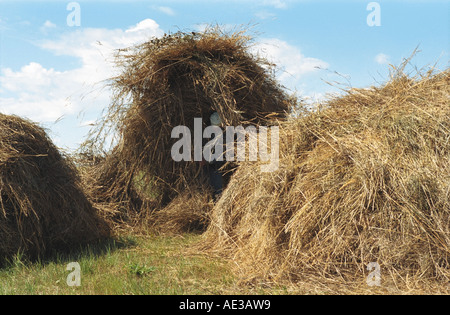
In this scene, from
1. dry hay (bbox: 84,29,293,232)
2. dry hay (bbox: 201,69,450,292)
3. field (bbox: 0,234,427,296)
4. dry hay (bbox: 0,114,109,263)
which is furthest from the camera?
dry hay (bbox: 84,29,293,232)

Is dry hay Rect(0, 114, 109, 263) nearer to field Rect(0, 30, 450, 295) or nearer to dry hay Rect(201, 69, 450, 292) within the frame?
field Rect(0, 30, 450, 295)

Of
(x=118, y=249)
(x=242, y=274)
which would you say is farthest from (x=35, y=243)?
(x=242, y=274)

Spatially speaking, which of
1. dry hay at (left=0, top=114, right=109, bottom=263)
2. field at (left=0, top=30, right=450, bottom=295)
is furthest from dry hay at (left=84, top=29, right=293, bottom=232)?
dry hay at (left=0, top=114, right=109, bottom=263)

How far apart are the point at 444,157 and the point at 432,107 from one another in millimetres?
648

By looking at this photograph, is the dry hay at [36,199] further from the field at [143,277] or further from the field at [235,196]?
the field at [143,277]

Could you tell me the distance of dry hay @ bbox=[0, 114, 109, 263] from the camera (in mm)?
4145

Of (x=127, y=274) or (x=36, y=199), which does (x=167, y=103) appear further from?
(x=127, y=274)

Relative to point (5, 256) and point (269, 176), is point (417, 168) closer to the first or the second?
point (269, 176)

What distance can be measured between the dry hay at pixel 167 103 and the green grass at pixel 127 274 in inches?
61.5

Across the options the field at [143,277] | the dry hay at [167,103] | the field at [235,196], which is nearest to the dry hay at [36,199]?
A: the field at [235,196]

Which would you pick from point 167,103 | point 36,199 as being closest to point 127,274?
point 36,199

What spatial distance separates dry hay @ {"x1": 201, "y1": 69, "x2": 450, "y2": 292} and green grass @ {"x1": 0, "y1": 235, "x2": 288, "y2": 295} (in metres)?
0.27

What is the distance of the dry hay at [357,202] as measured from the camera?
3.33m

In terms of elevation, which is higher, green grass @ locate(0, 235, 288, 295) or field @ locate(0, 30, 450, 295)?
field @ locate(0, 30, 450, 295)
